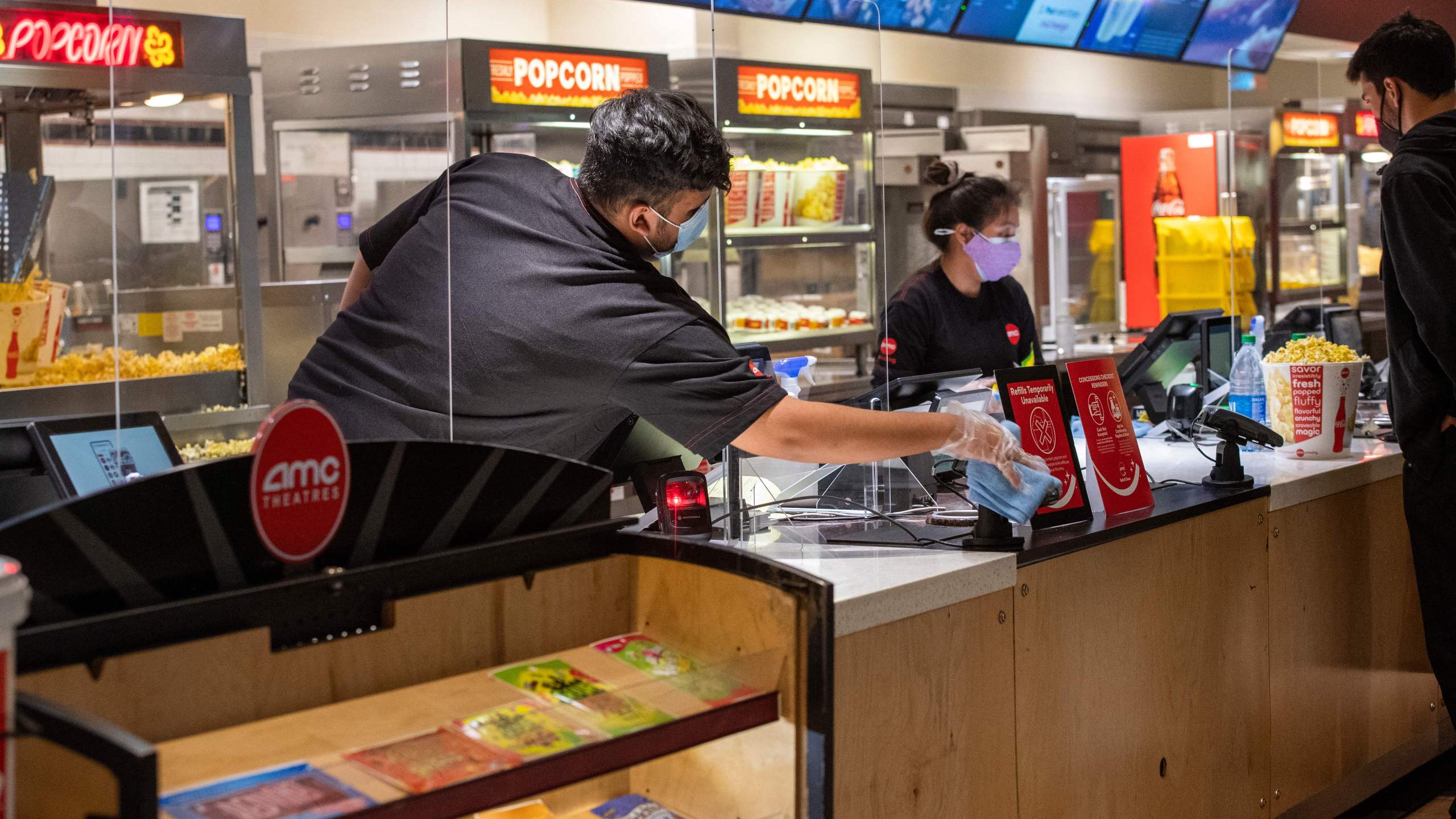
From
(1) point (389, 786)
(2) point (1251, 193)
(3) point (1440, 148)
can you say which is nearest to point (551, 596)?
(1) point (389, 786)

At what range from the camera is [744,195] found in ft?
18.1

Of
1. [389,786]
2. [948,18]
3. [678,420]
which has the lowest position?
[389,786]

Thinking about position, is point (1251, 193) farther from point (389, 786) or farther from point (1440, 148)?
point (389, 786)

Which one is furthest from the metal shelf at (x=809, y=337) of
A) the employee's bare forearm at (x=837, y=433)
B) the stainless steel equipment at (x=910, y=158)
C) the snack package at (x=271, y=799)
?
the snack package at (x=271, y=799)

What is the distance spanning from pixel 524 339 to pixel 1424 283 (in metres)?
1.96

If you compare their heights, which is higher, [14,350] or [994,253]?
[994,253]

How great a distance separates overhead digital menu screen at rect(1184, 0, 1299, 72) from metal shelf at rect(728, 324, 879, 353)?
10.5 ft

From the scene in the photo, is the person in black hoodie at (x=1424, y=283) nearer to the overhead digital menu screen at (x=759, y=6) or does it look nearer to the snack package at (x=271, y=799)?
the snack package at (x=271, y=799)

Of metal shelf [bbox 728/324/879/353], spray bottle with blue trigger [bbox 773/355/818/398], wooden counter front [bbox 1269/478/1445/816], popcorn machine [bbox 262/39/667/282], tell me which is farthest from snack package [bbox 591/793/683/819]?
metal shelf [bbox 728/324/879/353]

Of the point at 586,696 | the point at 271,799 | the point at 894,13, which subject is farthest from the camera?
the point at 894,13

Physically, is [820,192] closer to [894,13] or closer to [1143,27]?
[894,13]

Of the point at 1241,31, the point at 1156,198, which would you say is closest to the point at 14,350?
the point at 1156,198

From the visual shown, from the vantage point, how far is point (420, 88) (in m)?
4.79

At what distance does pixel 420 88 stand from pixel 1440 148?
330 cm
